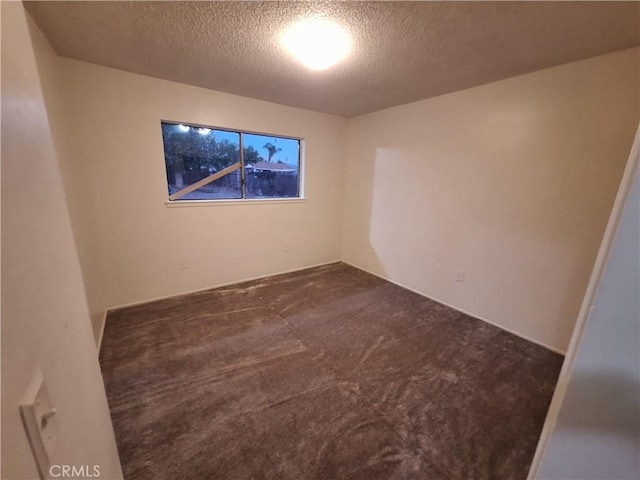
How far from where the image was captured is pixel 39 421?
41 cm

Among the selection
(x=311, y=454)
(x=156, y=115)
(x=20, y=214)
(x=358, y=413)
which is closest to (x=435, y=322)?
(x=358, y=413)

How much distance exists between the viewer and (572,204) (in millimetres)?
1997

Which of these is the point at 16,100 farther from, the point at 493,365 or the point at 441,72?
the point at 493,365

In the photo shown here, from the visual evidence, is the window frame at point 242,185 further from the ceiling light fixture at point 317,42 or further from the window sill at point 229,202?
the ceiling light fixture at point 317,42

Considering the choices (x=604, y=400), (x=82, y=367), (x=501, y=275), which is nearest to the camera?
(x=604, y=400)

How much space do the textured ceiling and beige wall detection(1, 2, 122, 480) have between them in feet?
4.47

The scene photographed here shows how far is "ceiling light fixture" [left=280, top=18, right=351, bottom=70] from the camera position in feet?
5.09

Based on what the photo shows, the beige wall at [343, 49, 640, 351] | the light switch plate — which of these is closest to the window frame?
the beige wall at [343, 49, 640, 351]

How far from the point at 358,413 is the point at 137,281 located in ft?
8.43

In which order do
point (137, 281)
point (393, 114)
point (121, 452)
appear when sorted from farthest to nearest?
1. point (393, 114)
2. point (137, 281)
3. point (121, 452)

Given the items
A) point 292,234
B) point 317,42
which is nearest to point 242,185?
point 292,234

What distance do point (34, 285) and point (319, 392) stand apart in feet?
5.33

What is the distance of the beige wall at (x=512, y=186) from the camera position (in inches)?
72.7
